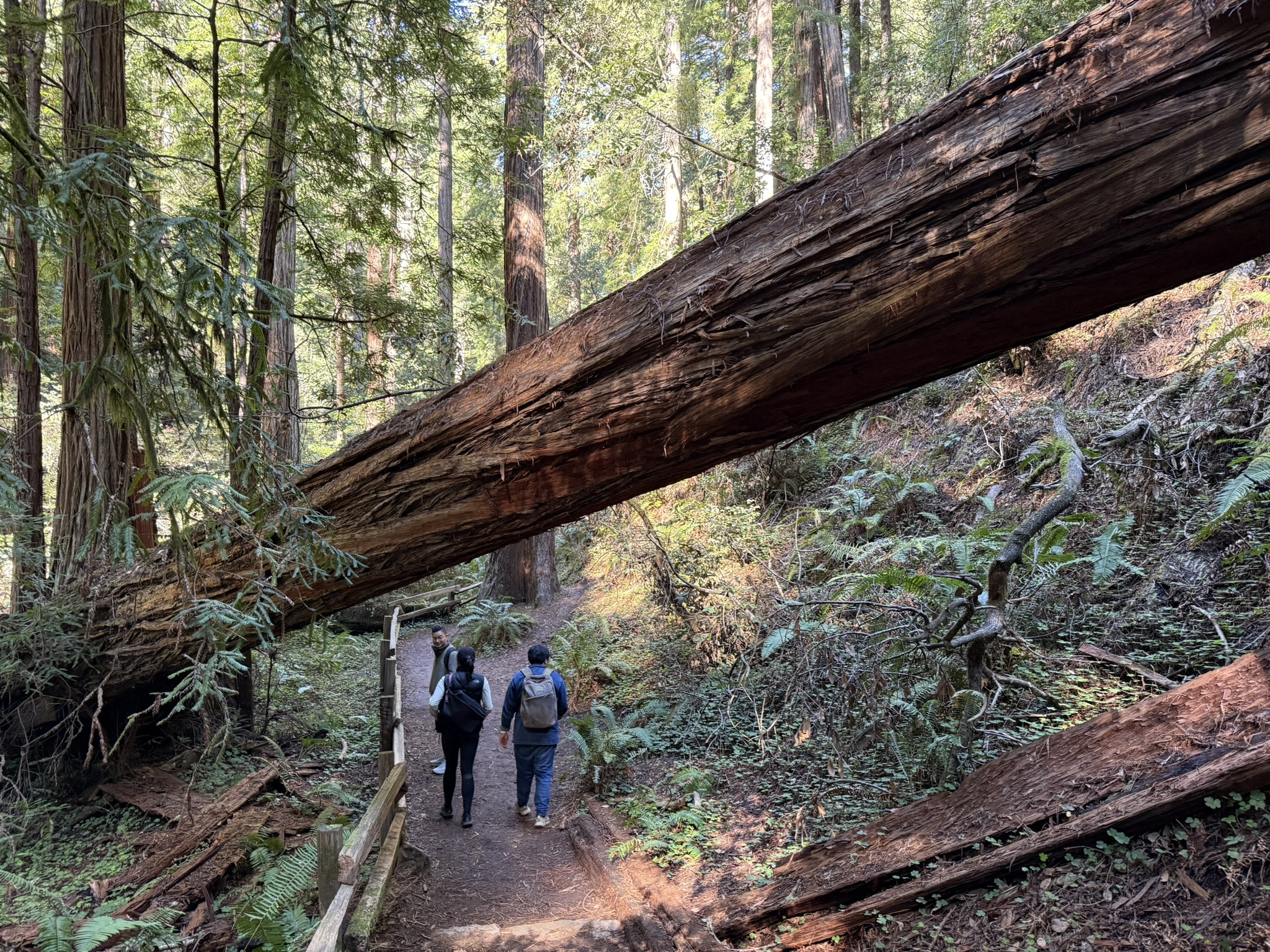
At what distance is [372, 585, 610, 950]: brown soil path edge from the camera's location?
5445mm

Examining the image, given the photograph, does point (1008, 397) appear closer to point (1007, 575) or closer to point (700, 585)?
point (700, 585)

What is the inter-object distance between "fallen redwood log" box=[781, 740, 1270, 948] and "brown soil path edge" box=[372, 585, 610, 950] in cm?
216

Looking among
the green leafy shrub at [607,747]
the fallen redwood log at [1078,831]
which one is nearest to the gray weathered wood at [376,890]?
the green leafy shrub at [607,747]

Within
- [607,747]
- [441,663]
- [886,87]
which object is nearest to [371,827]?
[607,747]

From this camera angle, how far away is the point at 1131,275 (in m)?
2.84

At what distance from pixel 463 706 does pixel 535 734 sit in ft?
2.54

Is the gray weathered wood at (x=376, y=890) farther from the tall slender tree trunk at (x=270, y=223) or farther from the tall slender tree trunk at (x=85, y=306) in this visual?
the tall slender tree trunk at (x=85, y=306)

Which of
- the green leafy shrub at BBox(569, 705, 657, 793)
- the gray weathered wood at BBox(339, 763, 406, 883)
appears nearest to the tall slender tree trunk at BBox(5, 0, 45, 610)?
the gray weathered wood at BBox(339, 763, 406, 883)

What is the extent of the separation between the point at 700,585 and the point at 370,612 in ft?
31.1

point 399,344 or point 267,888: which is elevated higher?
point 399,344

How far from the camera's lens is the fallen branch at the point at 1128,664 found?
15.8ft

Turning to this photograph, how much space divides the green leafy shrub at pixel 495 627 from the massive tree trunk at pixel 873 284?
29.9 ft

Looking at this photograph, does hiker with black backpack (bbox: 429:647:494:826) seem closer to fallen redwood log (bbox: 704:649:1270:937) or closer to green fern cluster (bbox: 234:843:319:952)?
green fern cluster (bbox: 234:843:319:952)

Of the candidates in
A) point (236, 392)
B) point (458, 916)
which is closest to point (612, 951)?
point (458, 916)
